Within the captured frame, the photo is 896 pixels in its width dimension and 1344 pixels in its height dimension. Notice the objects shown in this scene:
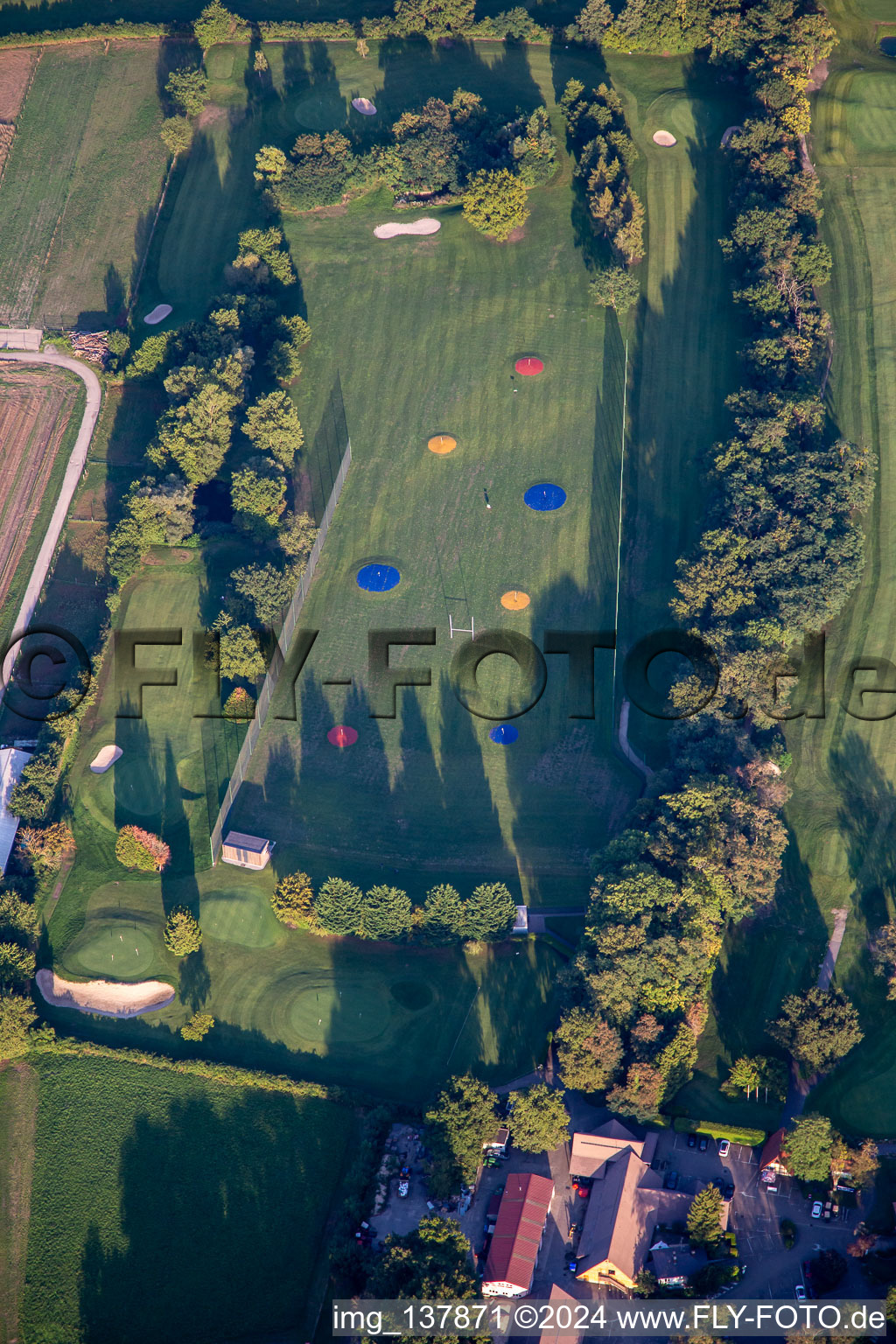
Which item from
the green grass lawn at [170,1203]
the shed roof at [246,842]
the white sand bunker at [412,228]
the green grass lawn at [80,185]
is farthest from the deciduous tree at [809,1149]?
the green grass lawn at [80,185]

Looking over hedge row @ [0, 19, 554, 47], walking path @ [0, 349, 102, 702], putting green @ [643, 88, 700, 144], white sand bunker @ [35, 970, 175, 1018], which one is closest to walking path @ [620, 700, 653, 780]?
white sand bunker @ [35, 970, 175, 1018]

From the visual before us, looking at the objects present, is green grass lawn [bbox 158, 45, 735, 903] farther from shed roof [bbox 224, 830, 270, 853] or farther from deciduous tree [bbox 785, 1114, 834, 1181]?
deciduous tree [bbox 785, 1114, 834, 1181]

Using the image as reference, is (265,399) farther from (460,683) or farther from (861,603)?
(861,603)

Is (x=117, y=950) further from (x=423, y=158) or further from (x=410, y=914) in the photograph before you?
(x=423, y=158)

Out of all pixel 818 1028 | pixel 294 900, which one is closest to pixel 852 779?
pixel 818 1028

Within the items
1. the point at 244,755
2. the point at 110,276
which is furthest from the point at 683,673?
the point at 110,276
